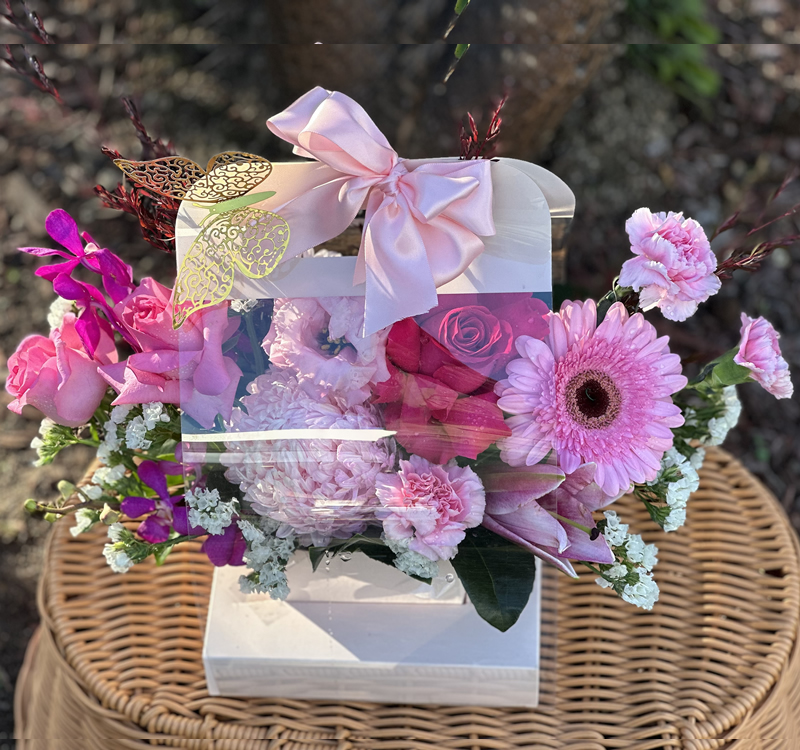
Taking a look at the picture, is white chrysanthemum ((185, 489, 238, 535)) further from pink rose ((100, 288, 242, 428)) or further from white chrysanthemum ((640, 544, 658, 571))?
white chrysanthemum ((640, 544, 658, 571))

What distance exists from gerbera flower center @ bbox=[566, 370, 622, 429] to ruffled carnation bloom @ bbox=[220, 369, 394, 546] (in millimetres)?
157

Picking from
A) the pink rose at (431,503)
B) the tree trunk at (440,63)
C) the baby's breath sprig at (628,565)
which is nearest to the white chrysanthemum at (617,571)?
the baby's breath sprig at (628,565)

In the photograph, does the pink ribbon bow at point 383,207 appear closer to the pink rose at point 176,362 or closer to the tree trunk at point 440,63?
the pink rose at point 176,362

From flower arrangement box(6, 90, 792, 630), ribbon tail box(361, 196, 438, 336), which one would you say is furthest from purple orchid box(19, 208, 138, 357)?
ribbon tail box(361, 196, 438, 336)

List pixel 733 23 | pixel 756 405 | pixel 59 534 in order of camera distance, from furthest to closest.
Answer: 1. pixel 733 23
2. pixel 756 405
3. pixel 59 534

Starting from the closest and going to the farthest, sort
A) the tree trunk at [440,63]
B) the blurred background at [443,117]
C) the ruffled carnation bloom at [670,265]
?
the ruffled carnation bloom at [670,265], the tree trunk at [440,63], the blurred background at [443,117]

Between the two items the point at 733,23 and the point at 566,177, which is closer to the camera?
the point at 566,177

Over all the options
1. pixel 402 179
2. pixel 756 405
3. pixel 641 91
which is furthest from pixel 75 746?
pixel 641 91

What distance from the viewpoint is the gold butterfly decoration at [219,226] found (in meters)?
0.65

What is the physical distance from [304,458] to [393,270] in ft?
0.57

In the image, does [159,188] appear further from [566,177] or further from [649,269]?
[566,177]

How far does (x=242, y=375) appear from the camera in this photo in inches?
26.5

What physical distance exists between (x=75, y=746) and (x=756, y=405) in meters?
1.39

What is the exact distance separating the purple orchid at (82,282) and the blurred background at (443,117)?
3.25ft
